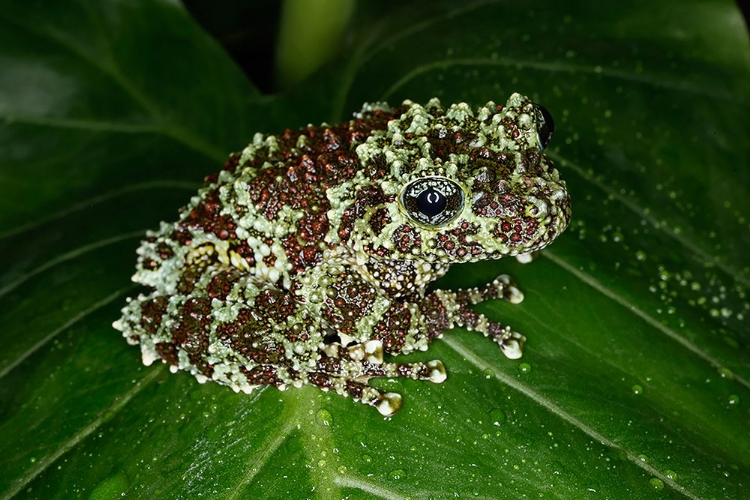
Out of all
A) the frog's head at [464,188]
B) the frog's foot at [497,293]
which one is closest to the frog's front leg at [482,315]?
the frog's foot at [497,293]

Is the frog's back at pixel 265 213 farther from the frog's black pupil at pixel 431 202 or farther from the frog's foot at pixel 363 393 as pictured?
the frog's foot at pixel 363 393

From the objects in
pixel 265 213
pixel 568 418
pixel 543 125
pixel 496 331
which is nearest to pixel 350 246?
pixel 265 213

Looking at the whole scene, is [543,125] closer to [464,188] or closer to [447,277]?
[464,188]

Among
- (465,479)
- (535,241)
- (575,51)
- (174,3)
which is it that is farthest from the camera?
(174,3)

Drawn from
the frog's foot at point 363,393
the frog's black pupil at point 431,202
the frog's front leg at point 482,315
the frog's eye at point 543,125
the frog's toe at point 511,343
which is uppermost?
the frog's eye at point 543,125

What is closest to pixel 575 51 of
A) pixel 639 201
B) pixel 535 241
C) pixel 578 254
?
pixel 639 201

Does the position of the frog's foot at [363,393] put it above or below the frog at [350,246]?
below

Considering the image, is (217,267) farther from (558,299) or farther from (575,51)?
(575,51)

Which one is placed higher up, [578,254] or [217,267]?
[578,254]
